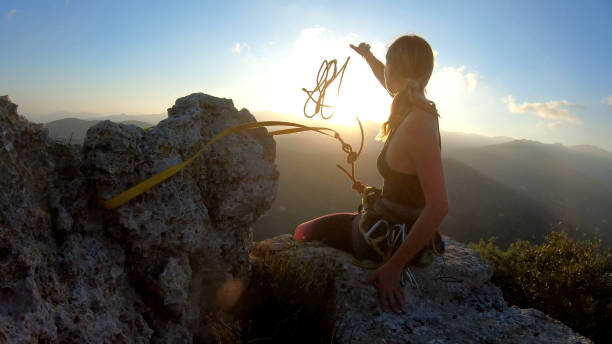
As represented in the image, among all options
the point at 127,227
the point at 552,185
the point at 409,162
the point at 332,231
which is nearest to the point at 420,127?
the point at 409,162

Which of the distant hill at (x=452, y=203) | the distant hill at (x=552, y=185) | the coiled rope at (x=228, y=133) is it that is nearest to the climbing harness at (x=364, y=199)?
the coiled rope at (x=228, y=133)

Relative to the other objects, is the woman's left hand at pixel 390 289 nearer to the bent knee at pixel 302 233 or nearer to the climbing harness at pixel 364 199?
the climbing harness at pixel 364 199

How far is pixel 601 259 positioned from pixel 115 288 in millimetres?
10103

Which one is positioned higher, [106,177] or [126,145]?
[126,145]

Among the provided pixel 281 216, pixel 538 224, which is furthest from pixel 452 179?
pixel 281 216

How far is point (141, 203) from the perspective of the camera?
226cm

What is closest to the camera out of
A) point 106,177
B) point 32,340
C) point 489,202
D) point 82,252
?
point 32,340

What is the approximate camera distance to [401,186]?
3.10 m

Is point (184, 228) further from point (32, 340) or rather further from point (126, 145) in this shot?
point (32, 340)

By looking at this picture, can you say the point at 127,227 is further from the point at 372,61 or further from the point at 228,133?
the point at 372,61

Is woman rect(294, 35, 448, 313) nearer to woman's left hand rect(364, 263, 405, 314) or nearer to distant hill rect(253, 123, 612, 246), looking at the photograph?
woman's left hand rect(364, 263, 405, 314)

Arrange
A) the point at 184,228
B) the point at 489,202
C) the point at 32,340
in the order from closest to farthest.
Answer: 1. the point at 32,340
2. the point at 184,228
3. the point at 489,202

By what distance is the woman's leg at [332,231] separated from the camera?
13.0 ft

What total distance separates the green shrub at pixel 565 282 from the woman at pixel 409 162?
563cm
